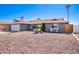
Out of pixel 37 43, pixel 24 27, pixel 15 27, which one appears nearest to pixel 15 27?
pixel 15 27

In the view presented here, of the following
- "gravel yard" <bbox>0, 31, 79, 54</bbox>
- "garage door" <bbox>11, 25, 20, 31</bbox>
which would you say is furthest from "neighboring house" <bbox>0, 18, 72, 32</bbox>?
"gravel yard" <bbox>0, 31, 79, 54</bbox>

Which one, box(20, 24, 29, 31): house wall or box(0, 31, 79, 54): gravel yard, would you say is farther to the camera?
box(20, 24, 29, 31): house wall

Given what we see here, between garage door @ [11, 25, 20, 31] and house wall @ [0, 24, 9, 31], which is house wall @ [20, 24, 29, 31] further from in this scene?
house wall @ [0, 24, 9, 31]

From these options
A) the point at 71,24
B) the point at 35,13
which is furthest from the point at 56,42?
the point at 35,13

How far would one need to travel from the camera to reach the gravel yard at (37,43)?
4.79 metres

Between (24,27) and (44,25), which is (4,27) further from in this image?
(44,25)

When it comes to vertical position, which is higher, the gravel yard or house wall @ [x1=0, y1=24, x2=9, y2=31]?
house wall @ [x1=0, y1=24, x2=9, y2=31]

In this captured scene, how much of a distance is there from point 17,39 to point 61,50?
1135mm

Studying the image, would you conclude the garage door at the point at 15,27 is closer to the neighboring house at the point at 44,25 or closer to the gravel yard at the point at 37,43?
the neighboring house at the point at 44,25

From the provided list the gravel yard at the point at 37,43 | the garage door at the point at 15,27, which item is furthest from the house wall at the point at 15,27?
the gravel yard at the point at 37,43

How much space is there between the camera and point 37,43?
489 cm

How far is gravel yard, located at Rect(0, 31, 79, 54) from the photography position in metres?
4.79

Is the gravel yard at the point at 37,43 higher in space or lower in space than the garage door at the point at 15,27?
lower

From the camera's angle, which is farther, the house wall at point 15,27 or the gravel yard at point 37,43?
the house wall at point 15,27
